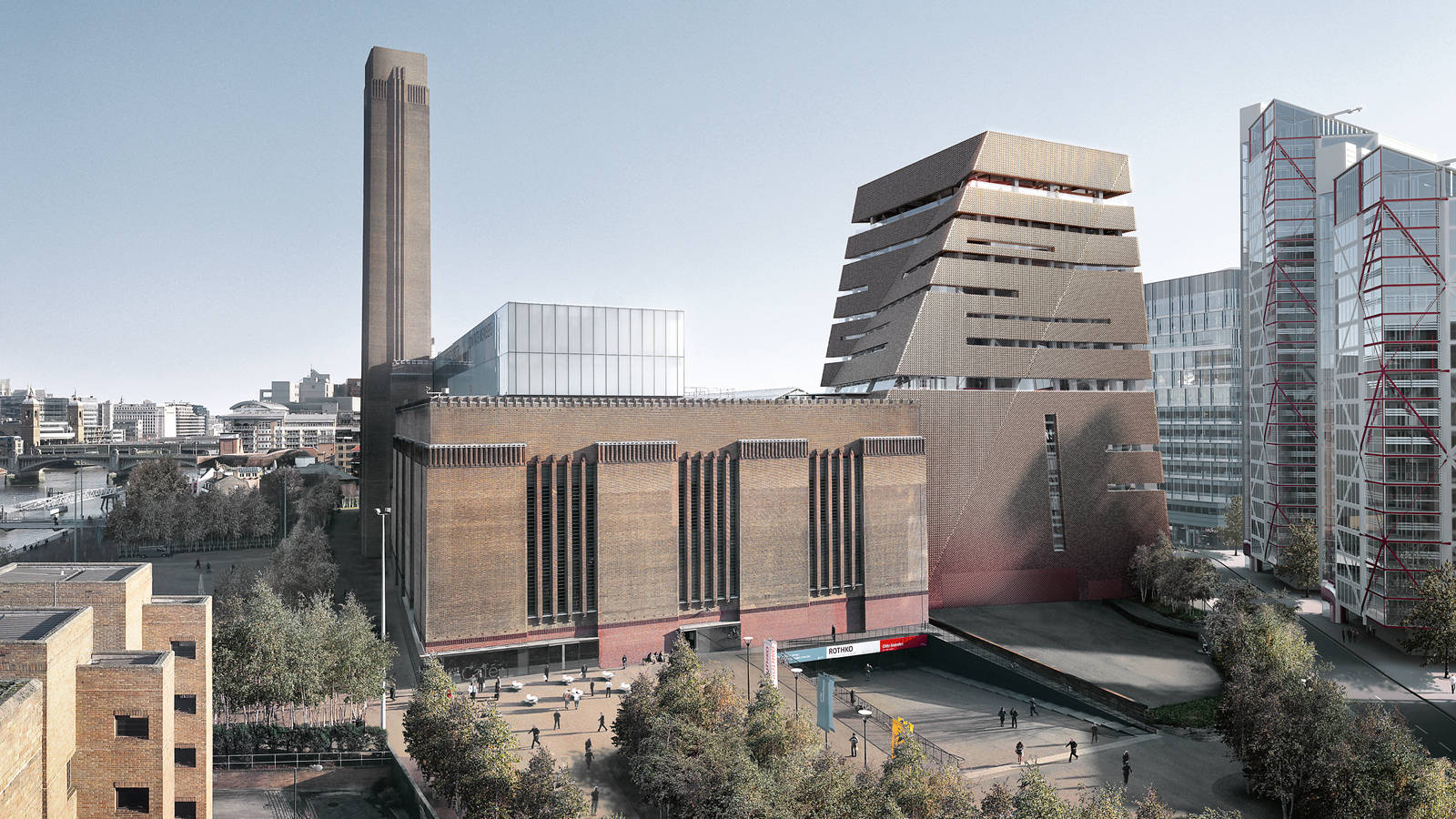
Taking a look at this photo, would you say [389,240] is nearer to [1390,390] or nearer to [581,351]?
[581,351]

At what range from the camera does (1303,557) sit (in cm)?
5938

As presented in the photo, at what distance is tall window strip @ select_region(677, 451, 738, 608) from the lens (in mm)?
45812

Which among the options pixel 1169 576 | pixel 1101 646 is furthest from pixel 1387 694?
pixel 1169 576

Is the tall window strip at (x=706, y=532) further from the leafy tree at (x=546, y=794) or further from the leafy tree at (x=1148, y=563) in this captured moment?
the leafy tree at (x=1148, y=563)

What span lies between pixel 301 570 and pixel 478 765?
122ft

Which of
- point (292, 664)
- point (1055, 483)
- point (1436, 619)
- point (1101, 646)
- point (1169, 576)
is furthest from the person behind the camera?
point (1055, 483)

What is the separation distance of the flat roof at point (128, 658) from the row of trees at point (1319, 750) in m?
35.3

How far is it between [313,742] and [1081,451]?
48.6m

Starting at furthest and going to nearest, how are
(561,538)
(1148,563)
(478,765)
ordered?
(1148,563)
(561,538)
(478,765)

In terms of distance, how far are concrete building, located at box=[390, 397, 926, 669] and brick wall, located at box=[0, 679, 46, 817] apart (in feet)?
74.1

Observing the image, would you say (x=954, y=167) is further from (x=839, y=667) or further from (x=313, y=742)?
(x=313, y=742)

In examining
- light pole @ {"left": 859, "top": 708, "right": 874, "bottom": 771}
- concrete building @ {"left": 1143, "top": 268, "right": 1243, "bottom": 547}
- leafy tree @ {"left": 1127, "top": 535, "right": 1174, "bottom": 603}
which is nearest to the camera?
light pole @ {"left": 859, "top": 708, "right": 874, "bottom": 771}

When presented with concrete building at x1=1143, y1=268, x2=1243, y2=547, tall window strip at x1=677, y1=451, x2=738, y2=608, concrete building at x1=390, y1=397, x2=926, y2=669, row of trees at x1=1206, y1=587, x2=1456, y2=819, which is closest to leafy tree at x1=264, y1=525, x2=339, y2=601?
concrete building at x1=390, y1=397, x2=926, y2=669

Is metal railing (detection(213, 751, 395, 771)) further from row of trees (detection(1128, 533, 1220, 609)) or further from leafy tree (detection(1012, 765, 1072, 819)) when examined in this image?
row of trees (detection(1128, 533, 1220, 609))
